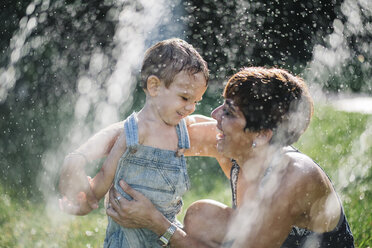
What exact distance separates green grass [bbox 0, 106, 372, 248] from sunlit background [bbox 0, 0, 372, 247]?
0.07 ft

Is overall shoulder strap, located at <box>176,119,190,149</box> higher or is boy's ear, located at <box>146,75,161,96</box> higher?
boy's ear, located at <box>146,75,161,96</box>

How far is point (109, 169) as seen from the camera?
8.72 feet

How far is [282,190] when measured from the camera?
2.57m

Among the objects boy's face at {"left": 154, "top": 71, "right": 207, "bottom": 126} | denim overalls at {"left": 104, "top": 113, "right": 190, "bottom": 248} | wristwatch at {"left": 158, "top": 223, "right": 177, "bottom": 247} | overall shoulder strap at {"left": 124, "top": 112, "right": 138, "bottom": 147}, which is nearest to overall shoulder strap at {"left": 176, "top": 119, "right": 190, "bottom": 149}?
denim overalls at {"left": 104, "top": 113, "right": 190, "bottom": 248}

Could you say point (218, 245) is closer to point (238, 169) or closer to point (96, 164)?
point (238, 169)

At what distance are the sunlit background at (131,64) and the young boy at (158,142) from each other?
179 cm

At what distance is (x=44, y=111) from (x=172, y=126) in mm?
3838

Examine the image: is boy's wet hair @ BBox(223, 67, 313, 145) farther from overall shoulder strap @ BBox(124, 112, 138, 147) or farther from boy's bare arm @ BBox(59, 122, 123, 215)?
boy's bare arm @ BBox(59, 122, 123, 215)

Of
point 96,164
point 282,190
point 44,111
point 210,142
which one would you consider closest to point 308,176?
point 282,190

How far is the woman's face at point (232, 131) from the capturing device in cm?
275

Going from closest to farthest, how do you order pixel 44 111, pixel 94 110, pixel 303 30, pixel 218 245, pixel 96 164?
pixel 218 245, pixel 96 164, pixel 44 111, pixel 94 110, pixel 303 30

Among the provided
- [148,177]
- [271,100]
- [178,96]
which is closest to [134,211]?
[148,177]

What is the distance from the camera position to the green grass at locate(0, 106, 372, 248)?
4051mm

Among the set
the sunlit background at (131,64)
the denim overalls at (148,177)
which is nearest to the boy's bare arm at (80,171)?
the denim overalls at (148,177)
